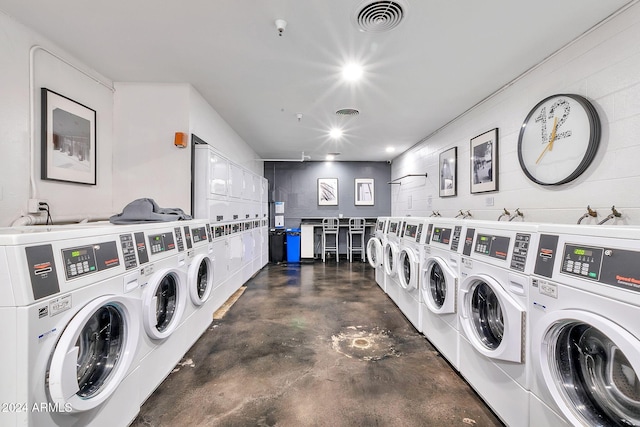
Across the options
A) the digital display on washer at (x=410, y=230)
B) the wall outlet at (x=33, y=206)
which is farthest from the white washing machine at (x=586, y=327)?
the wall outlet at (x=33, y=206)

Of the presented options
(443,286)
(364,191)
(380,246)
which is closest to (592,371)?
(443,286)

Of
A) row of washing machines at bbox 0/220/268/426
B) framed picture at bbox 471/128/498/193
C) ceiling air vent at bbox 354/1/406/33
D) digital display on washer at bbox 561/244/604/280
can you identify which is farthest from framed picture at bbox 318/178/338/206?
digital display on washer at bbox 561/244/604/280

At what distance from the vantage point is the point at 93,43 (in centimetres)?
225

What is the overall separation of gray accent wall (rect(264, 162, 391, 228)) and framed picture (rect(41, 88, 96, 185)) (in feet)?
15.4

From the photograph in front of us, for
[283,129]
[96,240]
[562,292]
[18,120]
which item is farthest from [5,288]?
[283,129]

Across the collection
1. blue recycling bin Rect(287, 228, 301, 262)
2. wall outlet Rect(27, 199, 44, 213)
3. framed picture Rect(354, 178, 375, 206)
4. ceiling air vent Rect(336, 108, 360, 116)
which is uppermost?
ceiling air vent Rect(336, 108, 360, 116)

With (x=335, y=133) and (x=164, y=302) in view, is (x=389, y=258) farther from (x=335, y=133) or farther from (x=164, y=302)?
(x=164, y=302)

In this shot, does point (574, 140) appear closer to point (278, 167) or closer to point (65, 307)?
point (65, 307)

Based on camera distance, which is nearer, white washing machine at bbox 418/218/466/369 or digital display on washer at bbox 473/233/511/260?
digital display on washer at bbox 473/233/511/260

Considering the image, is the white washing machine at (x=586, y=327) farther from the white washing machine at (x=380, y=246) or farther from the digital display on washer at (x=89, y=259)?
the white washing machine at (x=380, y=246)

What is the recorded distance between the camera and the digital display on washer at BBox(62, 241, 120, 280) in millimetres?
1149

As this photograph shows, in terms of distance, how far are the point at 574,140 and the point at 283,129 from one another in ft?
12.0

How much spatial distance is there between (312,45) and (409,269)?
95.8 inches

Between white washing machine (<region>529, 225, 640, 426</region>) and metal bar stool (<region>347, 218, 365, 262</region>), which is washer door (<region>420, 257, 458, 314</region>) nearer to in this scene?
white washing machine (<region>529, 225, 640, 426</region>)
